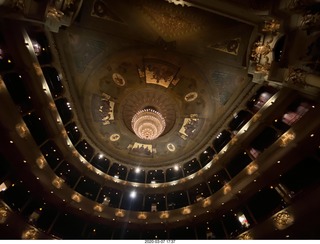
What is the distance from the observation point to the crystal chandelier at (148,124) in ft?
58.8

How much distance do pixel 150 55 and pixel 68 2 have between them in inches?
239

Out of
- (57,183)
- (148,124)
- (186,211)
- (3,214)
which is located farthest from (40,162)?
(186,211)

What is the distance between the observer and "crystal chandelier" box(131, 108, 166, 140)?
1792cm

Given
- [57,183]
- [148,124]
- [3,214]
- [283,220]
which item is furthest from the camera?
[148,124]

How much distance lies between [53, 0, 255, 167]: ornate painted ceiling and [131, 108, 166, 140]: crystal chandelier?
88 cm

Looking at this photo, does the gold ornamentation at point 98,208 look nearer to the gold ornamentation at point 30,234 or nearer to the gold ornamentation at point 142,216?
the gold ornamentation at point 142,216

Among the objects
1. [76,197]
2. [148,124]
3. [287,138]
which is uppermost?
[148,124]

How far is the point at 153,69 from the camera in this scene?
56.0ft

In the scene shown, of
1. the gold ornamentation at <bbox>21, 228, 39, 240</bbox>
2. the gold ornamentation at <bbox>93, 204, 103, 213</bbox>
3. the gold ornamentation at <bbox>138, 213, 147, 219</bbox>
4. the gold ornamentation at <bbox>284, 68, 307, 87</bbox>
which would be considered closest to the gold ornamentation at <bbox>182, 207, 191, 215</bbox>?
the gold ornamentation at <bbox>138, 213, 147, 219</bbox>

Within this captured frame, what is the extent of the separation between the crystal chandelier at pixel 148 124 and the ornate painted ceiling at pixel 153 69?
2.89 feet

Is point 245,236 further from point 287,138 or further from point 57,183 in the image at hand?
Result: point 57,183

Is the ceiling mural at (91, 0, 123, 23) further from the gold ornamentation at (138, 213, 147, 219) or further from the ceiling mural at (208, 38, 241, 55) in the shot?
the gold ornamentation at (138, 213, 147, 219)

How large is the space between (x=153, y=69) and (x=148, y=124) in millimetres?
4349

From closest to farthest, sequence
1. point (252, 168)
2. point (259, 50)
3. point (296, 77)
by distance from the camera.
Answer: point (296, 77)
point (259, 50)
point (252, 168)
